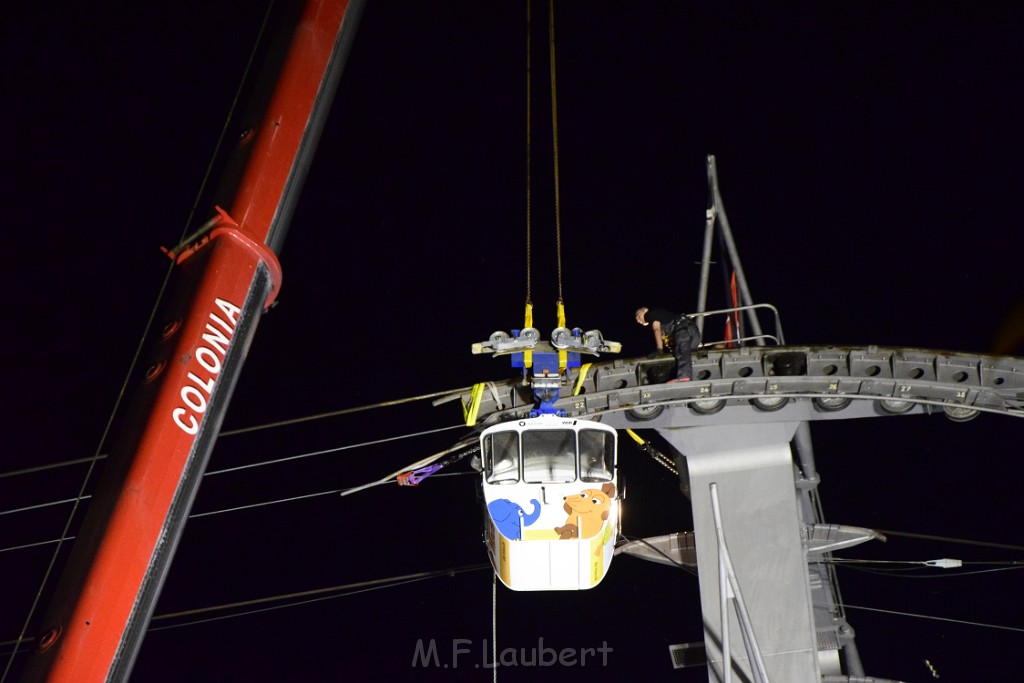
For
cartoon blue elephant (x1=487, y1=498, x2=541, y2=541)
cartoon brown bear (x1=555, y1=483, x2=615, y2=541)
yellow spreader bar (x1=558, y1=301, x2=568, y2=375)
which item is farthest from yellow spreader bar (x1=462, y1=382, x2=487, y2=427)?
cartoon brown bear (x1=555, y1=483, x2=615, y2=541)

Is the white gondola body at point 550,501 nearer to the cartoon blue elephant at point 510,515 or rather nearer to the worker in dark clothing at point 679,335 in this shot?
the cartoon blue elephant at point 510,515

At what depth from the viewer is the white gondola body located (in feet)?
42.8

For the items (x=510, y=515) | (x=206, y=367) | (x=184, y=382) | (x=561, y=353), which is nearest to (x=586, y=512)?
(x=510, y=515)

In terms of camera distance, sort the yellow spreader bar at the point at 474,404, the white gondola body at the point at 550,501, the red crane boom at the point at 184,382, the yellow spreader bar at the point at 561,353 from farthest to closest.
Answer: the yellow spreader bar at the point at 474,404 < the yellow spreader bar at the point at 561,353 < the white gondola body at the point at 550,501 < the red crane boom at the point at 184,382

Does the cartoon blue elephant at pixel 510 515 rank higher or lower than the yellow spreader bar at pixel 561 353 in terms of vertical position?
lower

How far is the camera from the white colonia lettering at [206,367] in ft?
29.8

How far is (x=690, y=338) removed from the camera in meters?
14.9

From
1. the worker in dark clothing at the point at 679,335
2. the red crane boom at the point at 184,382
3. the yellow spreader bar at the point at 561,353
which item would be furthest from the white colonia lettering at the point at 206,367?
the worker in dark clothing at the point at 679,335

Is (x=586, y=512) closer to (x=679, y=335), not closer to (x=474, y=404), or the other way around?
(x=474, y=404)

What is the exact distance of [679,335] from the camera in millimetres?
14867

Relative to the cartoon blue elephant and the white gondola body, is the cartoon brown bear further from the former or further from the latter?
the cartoon blue elephant

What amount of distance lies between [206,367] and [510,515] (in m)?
4.77

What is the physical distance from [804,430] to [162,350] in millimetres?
10697

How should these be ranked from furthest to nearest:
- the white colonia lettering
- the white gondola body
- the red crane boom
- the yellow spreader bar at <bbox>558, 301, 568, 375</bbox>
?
1. the yellow spreader bar at <bbox>558, 301, 568, 375</bbox>
2. the white gondola body
3. the white colonia lettering
4. the red crane boom
